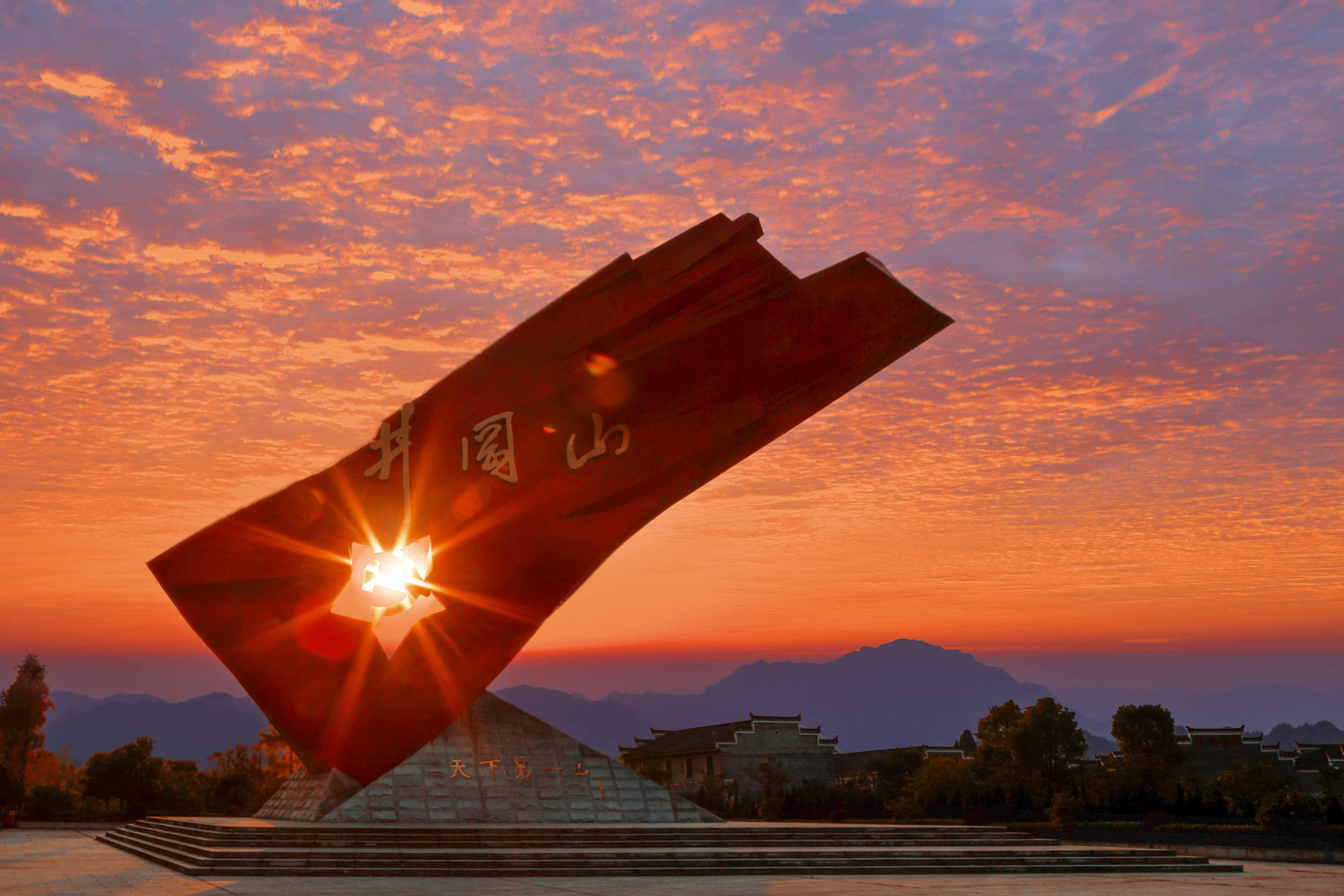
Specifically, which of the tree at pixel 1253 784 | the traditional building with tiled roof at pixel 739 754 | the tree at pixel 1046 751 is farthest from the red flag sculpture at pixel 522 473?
the traditional building with tiled roof at pixel 739 754

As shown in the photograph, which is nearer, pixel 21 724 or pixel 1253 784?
pixel 1253 784

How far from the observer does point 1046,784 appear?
131 ft

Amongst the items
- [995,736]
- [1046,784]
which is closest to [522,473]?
[1046,784]

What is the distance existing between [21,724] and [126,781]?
421 inches

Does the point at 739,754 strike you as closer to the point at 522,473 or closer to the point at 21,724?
the point at 21,724

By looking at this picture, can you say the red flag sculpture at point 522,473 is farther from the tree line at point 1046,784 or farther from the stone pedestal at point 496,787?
the tree line at point 1046,784

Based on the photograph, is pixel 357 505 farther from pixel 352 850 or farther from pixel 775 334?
pixel 775 334

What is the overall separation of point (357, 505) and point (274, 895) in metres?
5.92

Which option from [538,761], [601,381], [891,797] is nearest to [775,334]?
[601,381]

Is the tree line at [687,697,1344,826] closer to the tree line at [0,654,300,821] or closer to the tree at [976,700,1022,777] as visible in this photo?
the tree at [976,700,1022,777]

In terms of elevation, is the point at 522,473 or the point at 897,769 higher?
the point at 522,473

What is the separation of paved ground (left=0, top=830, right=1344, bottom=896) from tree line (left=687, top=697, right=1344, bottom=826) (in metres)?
16.9

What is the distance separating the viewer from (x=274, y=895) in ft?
42.6

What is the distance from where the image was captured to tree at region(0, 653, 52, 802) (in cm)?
4606
